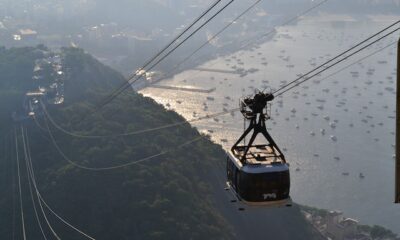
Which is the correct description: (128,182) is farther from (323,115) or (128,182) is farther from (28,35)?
(28,35)

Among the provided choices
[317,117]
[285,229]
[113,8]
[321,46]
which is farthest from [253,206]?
[113,8]

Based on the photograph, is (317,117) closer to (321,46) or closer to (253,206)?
(321,46)

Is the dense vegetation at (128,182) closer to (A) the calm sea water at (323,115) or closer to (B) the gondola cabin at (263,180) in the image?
(A) the calm sea water at (323,115)

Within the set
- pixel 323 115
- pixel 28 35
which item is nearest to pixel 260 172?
pixel 323 115

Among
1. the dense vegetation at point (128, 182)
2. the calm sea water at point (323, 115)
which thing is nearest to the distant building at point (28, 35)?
the calm sea water at point (323, 115)

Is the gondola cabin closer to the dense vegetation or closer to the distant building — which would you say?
the dense vegetation

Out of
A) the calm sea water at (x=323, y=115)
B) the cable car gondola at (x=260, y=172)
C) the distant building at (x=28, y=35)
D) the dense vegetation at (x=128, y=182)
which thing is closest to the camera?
the cable car gondola at (x=260, y=172)
